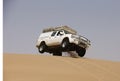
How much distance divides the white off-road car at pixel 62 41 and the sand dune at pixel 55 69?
13 cm

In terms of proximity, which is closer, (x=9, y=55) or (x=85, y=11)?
(x=9, y=55)

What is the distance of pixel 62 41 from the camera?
454cm

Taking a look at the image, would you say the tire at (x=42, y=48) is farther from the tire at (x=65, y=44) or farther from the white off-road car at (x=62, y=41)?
the tire at (x=65, y=44)

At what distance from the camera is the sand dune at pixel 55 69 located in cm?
Answer: 412

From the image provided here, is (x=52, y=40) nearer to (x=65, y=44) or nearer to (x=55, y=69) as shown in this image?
(x=65, y=44)

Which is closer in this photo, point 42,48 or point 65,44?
point 42,48

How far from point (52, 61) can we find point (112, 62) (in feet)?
2.94

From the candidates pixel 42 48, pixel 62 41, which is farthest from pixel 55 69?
pixel 62 41

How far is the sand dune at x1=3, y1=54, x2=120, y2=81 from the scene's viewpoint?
4117mm

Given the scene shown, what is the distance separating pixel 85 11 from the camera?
465 cm

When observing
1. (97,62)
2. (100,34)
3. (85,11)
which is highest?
(85,11)

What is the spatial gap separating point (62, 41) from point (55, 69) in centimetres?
46

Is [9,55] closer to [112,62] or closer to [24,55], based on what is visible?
[24,55]

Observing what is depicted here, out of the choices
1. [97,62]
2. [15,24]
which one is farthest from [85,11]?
[15,24]
